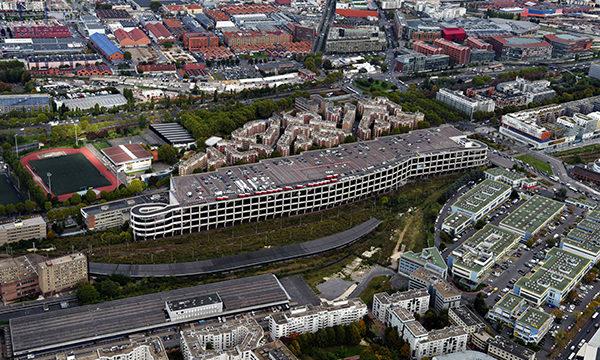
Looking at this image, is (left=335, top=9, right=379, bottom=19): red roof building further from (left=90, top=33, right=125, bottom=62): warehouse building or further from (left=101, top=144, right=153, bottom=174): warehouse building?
(left=101, top=144, right=153, bottom=174): warehouse building

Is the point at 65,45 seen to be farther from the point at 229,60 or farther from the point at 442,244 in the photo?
the point at 442,244

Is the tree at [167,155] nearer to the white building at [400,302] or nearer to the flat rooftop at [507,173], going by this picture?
the white building at [400,302]

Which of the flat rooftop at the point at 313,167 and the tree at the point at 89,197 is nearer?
the flat rooftop at the point at 313,167

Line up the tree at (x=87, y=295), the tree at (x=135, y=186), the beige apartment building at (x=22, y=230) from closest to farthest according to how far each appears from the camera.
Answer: the tree at (x=87, y=295), the beige apartment building at (x=22, y=230), the tree at (x=135, y=186)

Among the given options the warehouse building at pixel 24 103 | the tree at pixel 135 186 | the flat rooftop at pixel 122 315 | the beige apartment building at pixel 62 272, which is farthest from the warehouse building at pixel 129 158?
the flat rooftop at pixel 122 315

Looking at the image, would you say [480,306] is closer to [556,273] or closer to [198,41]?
[556,273]

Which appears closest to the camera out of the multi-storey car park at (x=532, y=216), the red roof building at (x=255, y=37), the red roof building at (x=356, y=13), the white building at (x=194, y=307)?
the white building at (x=194, y=307)

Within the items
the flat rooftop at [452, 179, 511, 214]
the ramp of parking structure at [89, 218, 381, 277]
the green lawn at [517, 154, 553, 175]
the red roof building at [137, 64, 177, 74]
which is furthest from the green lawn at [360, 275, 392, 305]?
the red roof building at [137, 64, 177, 74]
